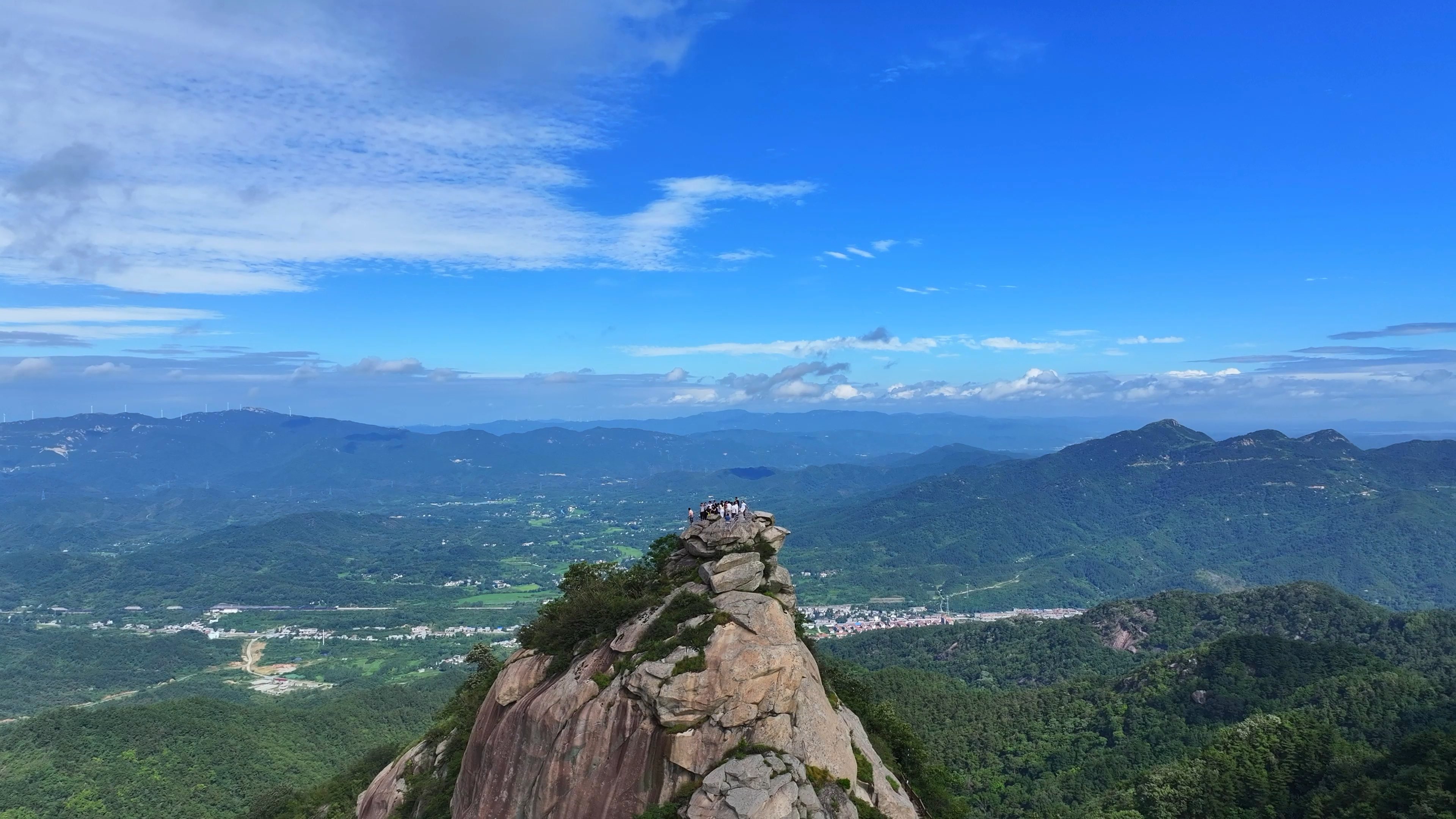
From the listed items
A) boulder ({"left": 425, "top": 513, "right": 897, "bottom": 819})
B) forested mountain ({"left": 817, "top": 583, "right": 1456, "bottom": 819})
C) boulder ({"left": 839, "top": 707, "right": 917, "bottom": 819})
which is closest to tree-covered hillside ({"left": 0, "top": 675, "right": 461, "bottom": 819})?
boulder ({"left": 425, "top": 513, "right": 897, "bottom": 819})

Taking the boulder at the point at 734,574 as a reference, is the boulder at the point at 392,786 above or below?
below

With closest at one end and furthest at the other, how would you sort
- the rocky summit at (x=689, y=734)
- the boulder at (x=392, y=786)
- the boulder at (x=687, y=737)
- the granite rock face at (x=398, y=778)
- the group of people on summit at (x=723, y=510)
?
the boulder at (x=687, y=737)
the rocky summit at (x=689, y=734)
the group of people on summit at (x=723, y=510)
the granite rock face at (x=398, y=778)
the boulder at (x=392, y=786)

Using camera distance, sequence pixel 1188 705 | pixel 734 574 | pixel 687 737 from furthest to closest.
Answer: pixel 1188 705, pixel 734 574, pixel 687 737

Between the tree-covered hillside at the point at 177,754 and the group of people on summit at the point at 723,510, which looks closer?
the group of people on summit at the point at 723,510

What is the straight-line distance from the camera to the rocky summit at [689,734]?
112ft

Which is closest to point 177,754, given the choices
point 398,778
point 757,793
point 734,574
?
point 398,778

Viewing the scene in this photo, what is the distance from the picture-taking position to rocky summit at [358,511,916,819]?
112 feet

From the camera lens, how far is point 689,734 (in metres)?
35.1

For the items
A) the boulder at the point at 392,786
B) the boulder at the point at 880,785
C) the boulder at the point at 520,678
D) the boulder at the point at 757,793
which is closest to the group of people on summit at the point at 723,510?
the boulder at the point at 520,678

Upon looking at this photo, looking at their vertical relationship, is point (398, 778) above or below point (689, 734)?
below

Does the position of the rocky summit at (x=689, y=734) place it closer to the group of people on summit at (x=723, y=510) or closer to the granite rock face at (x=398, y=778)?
the group of people on summit at (x=723, y=510)

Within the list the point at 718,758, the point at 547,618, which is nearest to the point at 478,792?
the point at 547,618

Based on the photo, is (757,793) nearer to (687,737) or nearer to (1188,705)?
(687,737)

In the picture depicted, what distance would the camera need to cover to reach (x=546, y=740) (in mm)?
37594
